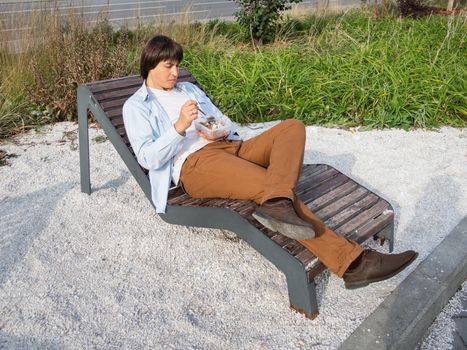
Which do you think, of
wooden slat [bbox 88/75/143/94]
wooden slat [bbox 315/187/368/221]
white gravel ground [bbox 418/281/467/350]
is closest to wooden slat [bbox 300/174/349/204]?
wooden slat [bbox 315/187/368/221]

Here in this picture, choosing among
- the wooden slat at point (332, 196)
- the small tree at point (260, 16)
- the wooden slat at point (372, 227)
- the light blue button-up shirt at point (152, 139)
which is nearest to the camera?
the wooden slat at point (372, 227)

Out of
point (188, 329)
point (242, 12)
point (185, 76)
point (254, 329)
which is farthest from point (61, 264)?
point (242, 12)

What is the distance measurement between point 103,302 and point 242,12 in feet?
22.0

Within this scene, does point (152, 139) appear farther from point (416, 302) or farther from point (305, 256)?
point (416, 302)

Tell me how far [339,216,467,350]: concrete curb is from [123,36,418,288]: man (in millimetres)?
162

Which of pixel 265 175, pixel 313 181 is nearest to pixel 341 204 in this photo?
pixel 313 181

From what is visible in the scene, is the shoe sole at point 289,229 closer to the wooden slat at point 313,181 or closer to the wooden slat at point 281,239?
the wooden slat at point 281,239

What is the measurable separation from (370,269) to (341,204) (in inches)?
24.6

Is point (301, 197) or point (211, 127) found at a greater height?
point (211, 127)

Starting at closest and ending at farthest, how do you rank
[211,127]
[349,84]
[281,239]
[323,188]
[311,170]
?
[281,239] → [211,127] → [323,188] → [311,170] → [349,84]

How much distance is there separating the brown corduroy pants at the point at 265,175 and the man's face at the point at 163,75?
1.53 ft

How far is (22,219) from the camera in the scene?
3.56 meters

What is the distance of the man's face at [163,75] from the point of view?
301 centimetres

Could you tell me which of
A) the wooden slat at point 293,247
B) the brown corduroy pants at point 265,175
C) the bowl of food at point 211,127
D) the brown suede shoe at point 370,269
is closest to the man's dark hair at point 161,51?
the bowl of food at point 211,127
